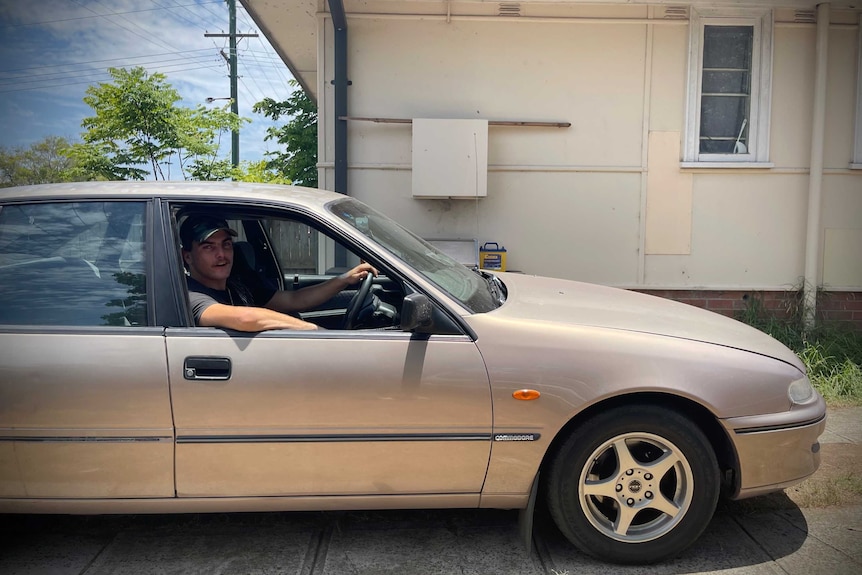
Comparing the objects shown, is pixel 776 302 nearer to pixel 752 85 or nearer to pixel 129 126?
pixel 752 85

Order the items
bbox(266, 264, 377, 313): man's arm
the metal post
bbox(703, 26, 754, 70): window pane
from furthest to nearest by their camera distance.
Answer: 1. the metal post
2. bbox(703, 26, 754, 70): window pane
3. bbox(266, 264, 377, 313): man's arm

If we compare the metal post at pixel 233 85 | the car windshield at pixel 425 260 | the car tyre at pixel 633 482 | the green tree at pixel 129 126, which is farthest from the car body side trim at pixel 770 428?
the metal post at pixel 233 85

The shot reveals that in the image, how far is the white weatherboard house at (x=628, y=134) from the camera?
286 inches

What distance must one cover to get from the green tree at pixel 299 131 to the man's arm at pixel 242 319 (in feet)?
64.5

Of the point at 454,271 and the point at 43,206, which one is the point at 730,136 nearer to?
the point at 454,271

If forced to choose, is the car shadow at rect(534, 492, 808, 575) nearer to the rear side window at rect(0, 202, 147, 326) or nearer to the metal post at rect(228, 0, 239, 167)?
the rear side window at rect(0, 202, 147, 326)

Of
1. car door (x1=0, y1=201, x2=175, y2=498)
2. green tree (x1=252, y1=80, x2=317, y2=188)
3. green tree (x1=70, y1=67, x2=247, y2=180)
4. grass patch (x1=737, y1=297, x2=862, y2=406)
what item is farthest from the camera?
green tree (x1=252, y1=80, x2=317, y2=188)

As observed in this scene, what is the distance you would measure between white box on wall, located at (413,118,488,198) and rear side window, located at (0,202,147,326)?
421cm

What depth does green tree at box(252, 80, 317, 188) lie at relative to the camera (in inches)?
884

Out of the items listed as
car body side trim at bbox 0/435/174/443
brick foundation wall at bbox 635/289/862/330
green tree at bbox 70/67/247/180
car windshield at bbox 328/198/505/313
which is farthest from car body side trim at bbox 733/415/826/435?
green tree at bbox 70/67/247/180

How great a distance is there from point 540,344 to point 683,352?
625 mm

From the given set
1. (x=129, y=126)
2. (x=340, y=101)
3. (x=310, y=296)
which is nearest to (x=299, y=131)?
(x=129, y=126)

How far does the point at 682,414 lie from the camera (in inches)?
121

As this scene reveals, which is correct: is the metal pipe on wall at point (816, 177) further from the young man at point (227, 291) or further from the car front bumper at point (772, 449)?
the young man at point (227, 291)
